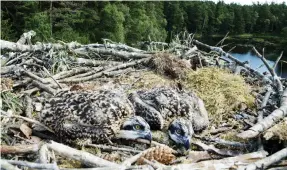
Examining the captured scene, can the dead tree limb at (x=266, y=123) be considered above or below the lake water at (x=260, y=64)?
above

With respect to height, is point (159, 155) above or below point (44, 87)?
below

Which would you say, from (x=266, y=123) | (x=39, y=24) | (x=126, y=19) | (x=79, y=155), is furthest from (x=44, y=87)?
A: (x=126, y=19)

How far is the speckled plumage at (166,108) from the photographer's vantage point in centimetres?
391

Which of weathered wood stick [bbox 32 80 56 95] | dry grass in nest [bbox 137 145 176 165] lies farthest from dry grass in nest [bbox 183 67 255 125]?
weathered wood stick [bbox 32 80 56 95]

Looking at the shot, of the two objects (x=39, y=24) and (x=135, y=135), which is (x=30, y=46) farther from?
(x=39, y=24)

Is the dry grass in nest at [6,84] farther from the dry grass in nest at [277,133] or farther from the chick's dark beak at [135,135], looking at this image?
the dry grass in nest at [277,133]

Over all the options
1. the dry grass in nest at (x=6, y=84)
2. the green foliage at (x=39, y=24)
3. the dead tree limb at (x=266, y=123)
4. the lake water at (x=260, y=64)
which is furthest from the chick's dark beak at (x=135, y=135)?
the green foliage at (x=39, y=24)

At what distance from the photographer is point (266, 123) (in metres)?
3.77

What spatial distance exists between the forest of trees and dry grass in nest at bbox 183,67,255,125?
4253mm

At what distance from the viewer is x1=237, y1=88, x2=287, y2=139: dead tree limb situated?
358cm

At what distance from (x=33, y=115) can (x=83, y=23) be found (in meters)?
36.1

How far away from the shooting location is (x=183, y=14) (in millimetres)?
59000

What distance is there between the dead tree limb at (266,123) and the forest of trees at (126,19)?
5.50 metres

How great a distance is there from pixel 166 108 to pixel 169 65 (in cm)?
172
